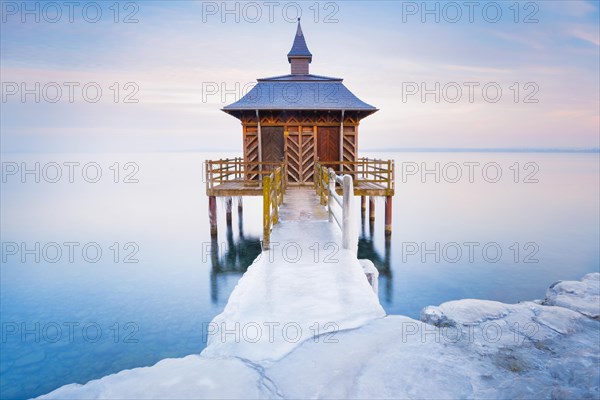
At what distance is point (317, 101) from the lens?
20875 millimetres

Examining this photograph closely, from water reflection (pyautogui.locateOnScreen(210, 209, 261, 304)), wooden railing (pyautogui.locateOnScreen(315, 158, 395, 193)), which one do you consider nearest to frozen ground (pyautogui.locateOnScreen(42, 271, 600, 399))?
water reflection (pyautogui.locateOnScreen(210, 209, 261, 304))

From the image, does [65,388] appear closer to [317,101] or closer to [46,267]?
[46,267]

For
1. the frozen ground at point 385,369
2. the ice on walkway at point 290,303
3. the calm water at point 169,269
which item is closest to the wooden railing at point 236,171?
the calm water at point 169,269

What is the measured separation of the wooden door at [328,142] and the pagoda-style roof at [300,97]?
4.87 feet

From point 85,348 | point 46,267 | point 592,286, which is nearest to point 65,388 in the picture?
point 85,348

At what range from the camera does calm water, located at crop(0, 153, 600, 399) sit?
10.3 m

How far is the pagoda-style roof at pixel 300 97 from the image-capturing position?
1994 centimetres

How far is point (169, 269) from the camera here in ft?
57.6

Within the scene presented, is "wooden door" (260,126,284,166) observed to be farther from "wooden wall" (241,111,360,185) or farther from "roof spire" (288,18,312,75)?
"roof spire" (288,18,312,75)

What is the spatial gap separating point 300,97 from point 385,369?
63.2 ft

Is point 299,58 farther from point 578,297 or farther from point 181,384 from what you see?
point 181,384

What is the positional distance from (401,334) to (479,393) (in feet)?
3.80

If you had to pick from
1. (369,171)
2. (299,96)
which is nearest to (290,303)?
(369,171)

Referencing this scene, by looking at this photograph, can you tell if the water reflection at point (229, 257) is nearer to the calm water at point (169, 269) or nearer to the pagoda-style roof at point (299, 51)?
the calm water at point (169, 269)
